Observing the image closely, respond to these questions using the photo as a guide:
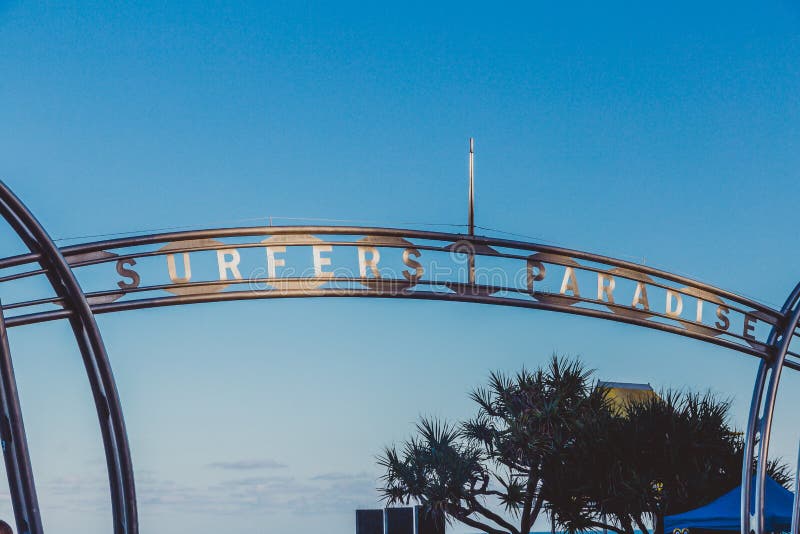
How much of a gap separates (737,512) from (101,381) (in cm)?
1026

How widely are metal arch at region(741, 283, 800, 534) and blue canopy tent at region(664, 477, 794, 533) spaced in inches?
92.7

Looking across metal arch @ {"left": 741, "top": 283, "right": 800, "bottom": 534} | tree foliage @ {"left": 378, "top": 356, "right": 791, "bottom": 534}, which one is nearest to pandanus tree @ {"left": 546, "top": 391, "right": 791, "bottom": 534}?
tree foliage @ {"left": 378, "top": 356, "right": 791, "bottom": 534}

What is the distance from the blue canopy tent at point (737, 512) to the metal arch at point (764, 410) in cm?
235

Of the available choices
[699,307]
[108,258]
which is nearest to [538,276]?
[699,307]

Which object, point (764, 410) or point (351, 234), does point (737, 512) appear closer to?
point (764, 410)

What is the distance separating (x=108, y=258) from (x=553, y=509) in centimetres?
1744

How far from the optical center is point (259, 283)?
9.83 meters

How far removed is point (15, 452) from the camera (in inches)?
304

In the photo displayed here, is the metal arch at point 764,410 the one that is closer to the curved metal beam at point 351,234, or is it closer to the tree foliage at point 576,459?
the curved metal beam at point 351,234

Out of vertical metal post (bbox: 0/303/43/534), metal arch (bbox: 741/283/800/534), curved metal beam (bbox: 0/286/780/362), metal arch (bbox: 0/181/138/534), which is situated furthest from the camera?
metal arch (bbox: 741/283/800/534)

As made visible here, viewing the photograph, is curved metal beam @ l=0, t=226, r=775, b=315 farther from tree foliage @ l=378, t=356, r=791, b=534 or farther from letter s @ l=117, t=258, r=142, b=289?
tree foliage @ l=378, t=356, r=791, b=534

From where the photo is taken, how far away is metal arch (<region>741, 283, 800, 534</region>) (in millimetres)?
11477

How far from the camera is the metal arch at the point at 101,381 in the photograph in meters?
8.58

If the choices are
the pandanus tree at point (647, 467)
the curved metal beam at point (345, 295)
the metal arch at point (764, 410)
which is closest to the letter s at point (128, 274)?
the curved metal beam at point (345, 295)
